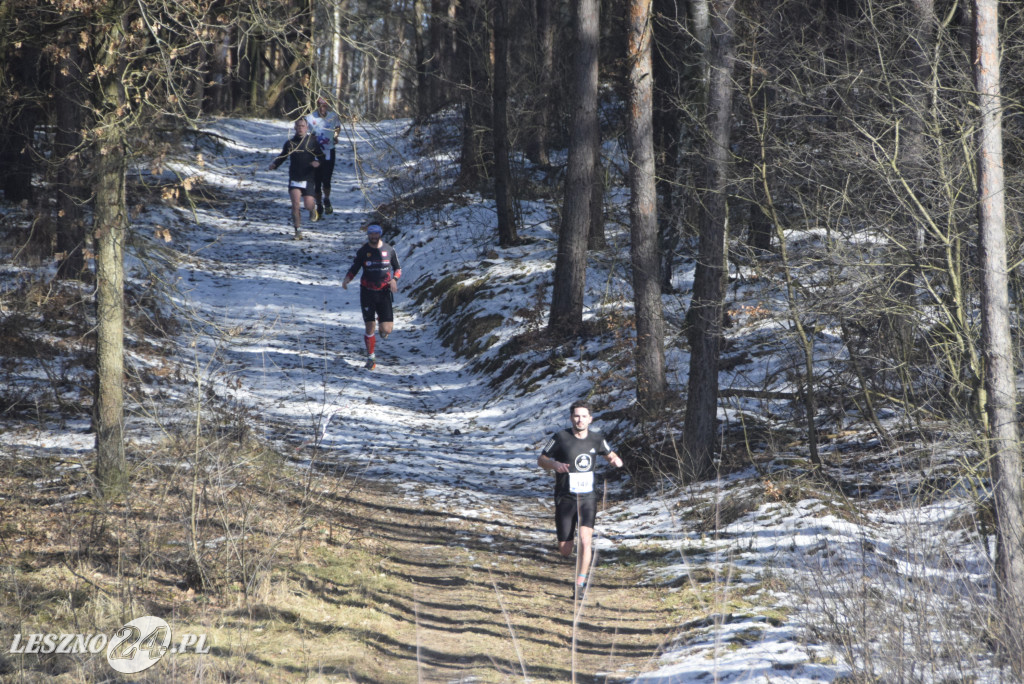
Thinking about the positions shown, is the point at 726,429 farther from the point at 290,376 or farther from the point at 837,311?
the point at 290,376

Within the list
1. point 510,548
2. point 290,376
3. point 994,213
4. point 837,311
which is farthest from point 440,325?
point 994,213

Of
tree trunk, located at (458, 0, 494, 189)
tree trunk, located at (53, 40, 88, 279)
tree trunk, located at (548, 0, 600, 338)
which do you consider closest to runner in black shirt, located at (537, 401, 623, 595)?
tree trunk, located at (53, 40, 88, 279)

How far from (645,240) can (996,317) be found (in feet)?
16.8

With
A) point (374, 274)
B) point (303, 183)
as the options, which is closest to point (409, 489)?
point (374, 274)

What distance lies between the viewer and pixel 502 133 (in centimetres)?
1697

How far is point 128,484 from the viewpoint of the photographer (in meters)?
7.27

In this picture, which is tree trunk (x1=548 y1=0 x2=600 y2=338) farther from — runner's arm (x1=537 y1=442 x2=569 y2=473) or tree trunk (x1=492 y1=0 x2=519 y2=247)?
runner's arm (x1=537 y1=442 x2=569 y2=473)

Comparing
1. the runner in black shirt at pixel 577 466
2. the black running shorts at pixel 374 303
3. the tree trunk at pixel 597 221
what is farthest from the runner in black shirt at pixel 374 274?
the runner in black shirt at pixel 577 466

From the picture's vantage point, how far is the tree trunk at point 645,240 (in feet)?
35.1

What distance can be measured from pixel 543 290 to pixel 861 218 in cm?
738

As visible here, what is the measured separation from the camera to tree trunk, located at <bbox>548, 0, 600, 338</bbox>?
12.8 m

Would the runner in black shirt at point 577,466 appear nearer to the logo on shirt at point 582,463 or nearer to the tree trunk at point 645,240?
the logo on shirt at point 582,463

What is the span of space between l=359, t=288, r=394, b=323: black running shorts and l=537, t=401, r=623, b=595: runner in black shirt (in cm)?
689

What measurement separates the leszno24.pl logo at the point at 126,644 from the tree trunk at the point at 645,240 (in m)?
6.63
